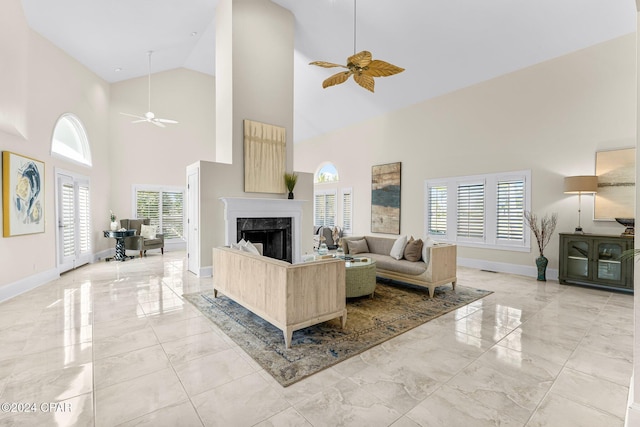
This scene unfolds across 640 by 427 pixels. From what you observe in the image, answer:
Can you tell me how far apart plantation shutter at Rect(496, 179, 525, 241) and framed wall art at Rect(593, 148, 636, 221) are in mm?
1132

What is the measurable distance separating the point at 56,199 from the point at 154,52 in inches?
162

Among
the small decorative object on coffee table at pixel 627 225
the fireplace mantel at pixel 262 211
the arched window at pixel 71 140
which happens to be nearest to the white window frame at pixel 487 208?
the small decorative object on coffee table at pixel 627 225

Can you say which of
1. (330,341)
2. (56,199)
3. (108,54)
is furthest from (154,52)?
(330,341)

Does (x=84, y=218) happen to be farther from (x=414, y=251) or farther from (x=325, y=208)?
(x=414, y=251)

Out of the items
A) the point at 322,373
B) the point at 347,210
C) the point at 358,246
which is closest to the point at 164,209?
the point at 347,210

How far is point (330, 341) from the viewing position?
2.96 meters

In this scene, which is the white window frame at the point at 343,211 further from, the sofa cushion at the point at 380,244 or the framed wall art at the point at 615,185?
the framed wall art at the point at 615,185

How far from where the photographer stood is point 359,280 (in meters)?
4.11

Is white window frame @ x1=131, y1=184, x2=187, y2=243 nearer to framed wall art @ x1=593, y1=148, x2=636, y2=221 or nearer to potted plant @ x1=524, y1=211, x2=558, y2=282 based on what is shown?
potted plant @ x1=524, y1=211, x2=558, y2=282

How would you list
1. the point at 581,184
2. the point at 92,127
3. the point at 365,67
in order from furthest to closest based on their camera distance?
the point at 92,127 < the point at 581,184 < the point at 365,67

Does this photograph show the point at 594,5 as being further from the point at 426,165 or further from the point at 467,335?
the point at 467,335

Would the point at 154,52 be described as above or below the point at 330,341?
above

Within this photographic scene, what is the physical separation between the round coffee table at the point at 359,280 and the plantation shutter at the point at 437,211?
12.0 ft

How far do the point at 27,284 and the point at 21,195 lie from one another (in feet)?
4.68
